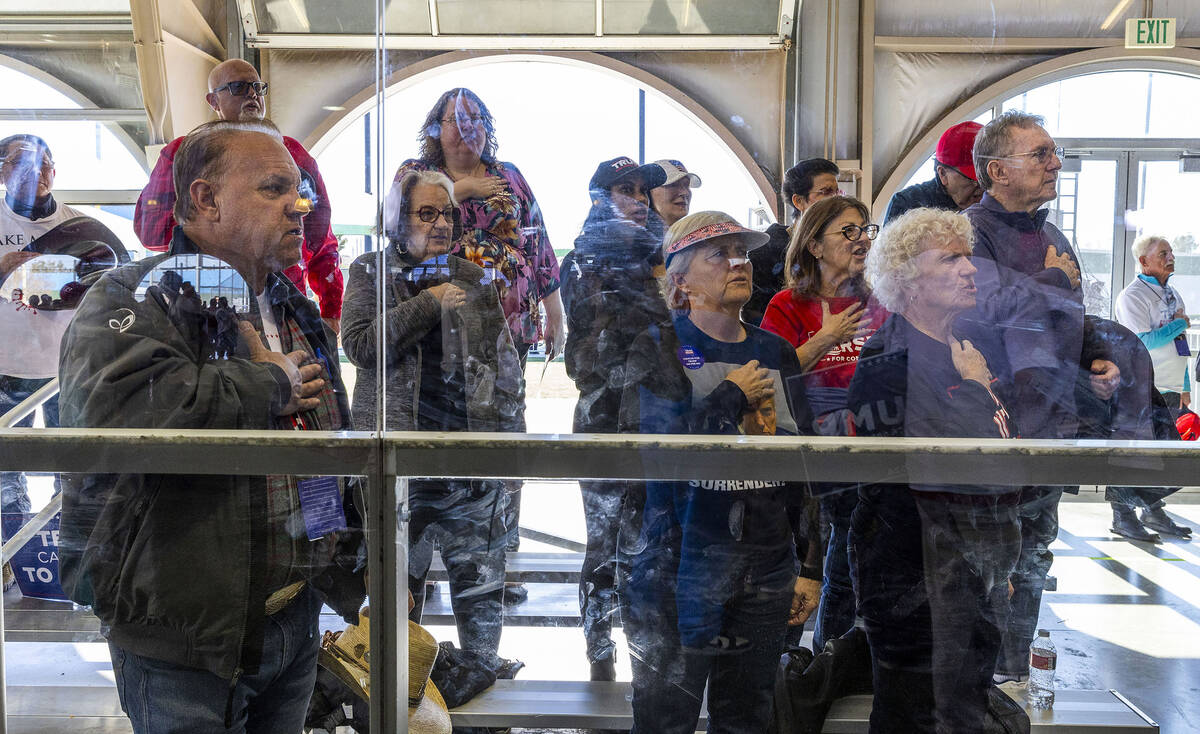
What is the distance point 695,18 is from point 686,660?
1093 mm

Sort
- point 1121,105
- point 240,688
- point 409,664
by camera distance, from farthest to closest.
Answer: point 1121,105 < point 409,664 < point 240,688

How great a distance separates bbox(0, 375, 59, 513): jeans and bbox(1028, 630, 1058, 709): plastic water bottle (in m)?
1.58

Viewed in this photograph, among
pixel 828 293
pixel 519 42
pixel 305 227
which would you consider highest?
pixel 519 42

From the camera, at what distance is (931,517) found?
141 cm

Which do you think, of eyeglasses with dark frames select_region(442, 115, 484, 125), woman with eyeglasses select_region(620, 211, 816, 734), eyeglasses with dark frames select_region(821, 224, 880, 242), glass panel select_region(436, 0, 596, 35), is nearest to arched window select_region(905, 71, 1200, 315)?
eyeglasses with dark frames select_region(821, 224, 880, 242)

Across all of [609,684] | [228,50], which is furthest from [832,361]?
[228,50]

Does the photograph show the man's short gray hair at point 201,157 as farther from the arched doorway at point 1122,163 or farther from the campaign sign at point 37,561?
the arched doorway at point 1122,163

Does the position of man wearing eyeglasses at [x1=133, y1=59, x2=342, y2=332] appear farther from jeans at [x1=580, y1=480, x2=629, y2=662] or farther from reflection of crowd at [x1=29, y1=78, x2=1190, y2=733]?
jeans at [x1=580, y1=480, x2=629, y2=662]

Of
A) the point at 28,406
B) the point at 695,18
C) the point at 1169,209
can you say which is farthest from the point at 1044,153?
the point at 28,406

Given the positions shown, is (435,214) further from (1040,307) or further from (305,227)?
(1040,307)

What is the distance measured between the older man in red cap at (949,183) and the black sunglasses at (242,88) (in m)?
1.07

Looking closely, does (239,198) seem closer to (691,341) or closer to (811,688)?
(691,341)

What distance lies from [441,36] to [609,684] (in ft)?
3.59

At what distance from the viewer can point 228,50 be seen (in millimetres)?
1433
